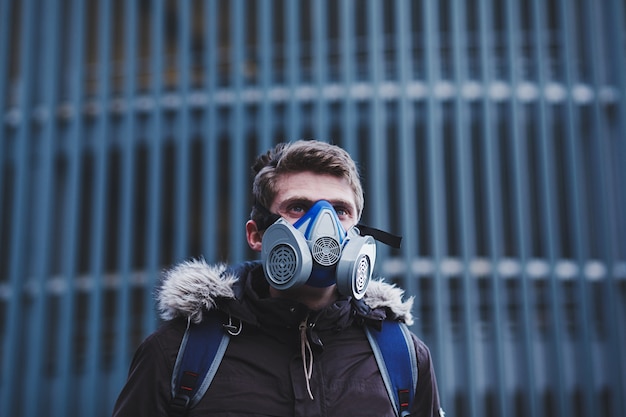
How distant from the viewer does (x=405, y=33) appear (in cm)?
775

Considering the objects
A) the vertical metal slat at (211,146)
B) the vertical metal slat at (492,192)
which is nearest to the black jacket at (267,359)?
the vertical metal slat at (492,192)

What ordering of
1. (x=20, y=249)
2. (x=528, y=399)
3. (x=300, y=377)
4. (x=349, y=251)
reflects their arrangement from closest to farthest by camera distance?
1. (x=300, y=377)
2. (x=349, y=251)
3. (x=528, y=399)
4. (x=20, y=249)

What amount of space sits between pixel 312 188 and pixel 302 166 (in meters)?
0.08

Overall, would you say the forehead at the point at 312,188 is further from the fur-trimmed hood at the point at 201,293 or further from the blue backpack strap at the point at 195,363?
the blue backpack strap at the point at 195,363

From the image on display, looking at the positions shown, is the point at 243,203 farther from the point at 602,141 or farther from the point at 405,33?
the point at 602,141

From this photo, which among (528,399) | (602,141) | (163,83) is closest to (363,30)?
(163,83)

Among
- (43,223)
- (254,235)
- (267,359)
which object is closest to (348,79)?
(43,223)

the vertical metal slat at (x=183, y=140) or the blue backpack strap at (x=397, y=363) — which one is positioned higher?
the vertical metal slat at (x=183, y=140)

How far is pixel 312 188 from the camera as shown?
2.64m

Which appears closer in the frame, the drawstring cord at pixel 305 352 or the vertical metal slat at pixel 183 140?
the drawstring cord at pixel 305 352

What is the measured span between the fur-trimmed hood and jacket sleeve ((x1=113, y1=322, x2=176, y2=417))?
14 cm

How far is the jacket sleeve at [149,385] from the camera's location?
92.0 inches

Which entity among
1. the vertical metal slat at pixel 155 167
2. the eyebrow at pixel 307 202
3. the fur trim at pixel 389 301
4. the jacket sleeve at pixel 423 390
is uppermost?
the vertical metal slat at pixel 155 167

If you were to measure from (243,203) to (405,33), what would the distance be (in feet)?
7.58
